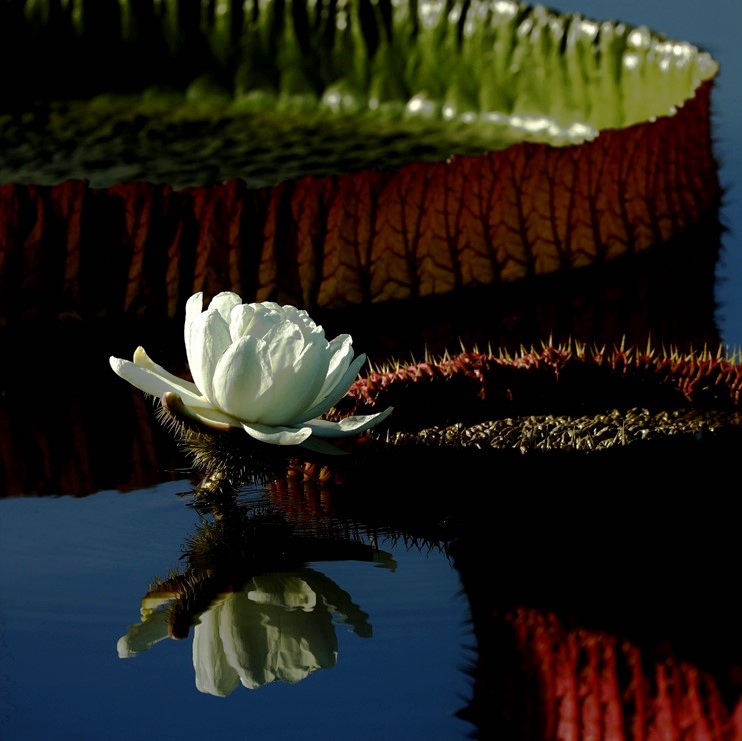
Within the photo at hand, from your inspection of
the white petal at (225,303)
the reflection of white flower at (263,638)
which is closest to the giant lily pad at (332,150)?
the white petal at (225,303)

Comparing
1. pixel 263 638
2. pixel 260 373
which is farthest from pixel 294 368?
pixel 263 638

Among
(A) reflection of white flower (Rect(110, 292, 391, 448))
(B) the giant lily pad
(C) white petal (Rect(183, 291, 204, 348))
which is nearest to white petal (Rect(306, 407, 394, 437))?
(A) reflection of white flower (Rect(110, 292, 391, 448))

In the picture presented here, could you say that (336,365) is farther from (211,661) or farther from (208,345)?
(211,661)

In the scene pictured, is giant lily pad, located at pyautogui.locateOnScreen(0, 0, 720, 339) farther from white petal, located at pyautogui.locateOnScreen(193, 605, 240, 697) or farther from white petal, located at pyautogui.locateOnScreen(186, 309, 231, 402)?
white petal, located at pyautogui.locateOnScreen(193, 605, 240, 697)

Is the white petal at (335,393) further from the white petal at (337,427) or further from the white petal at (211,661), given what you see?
the white petal at (211,661)

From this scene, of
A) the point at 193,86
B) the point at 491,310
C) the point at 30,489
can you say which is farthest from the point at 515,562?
the point at 193,86
